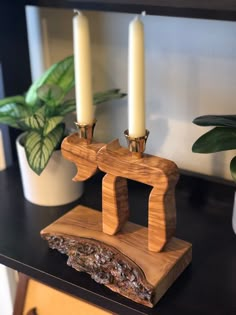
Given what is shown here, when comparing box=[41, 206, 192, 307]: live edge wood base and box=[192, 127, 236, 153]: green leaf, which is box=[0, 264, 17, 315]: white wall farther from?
box=[192, 127, 236, 153]: green leaf

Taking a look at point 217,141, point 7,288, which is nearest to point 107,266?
point 217,141

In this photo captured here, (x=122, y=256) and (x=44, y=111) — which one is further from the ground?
(x=44, y=111)

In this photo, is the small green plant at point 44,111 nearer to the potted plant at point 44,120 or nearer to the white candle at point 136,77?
the potted plant at point 44,120

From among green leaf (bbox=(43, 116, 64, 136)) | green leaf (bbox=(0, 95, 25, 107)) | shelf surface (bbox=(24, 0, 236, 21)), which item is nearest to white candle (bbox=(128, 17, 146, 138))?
shelf surface (bbox=(24, 0, 236, 21))

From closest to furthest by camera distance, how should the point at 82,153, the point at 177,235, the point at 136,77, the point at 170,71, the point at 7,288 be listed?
the point at 136,77
the point at 82,153
the point at 177,235
the point at 170,71
the point at 7,288

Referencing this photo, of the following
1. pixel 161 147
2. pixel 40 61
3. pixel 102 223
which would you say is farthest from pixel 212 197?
pixel 40 61

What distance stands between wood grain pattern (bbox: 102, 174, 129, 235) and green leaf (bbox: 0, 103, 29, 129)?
0.28 metres

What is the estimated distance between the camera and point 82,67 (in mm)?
769

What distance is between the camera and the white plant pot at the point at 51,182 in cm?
100

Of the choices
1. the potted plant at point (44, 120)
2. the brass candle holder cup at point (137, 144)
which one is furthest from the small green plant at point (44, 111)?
the brass candle holder cup at point (137, 144)

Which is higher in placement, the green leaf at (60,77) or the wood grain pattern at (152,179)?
the green leaf at (60,77)

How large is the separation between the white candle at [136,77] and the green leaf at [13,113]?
33cm

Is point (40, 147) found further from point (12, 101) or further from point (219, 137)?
point (219, 137)

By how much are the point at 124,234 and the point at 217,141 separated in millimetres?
218
